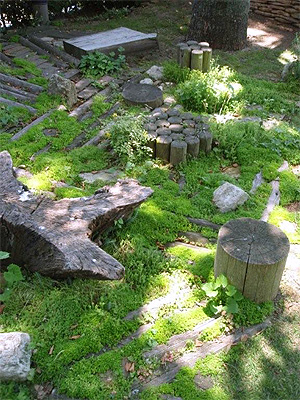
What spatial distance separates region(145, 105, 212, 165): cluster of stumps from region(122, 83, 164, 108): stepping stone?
77cm

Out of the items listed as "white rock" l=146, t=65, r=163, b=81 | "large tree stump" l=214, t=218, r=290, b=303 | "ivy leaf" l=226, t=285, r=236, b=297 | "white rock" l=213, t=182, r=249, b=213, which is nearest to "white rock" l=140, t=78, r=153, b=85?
"white rock" l=146, t=65, r=163, b=81

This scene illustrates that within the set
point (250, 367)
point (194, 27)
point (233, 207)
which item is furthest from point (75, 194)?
point (194, 27)

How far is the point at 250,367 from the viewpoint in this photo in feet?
12.5

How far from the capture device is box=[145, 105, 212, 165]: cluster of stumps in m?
6.18

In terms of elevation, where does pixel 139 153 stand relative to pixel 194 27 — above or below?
below

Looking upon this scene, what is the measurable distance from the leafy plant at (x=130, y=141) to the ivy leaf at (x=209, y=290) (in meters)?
2.43

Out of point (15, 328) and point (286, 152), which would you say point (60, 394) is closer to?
point (15, 328)

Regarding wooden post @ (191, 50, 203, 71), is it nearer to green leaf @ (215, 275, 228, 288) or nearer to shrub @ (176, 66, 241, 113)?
shrub @ (176, 66, 241, 113)

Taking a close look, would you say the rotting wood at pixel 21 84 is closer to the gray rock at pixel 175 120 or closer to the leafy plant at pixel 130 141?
the leafy plant at pixel 130 141

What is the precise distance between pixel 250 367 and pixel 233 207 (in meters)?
2.12

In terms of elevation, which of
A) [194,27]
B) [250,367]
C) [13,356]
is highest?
[194,27]

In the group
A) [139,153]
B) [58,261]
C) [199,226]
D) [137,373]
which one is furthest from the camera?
[139,153]

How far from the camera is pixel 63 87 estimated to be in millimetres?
7492

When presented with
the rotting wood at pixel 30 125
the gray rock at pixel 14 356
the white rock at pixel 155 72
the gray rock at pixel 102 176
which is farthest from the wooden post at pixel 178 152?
the gray rock at pixel 14 356
